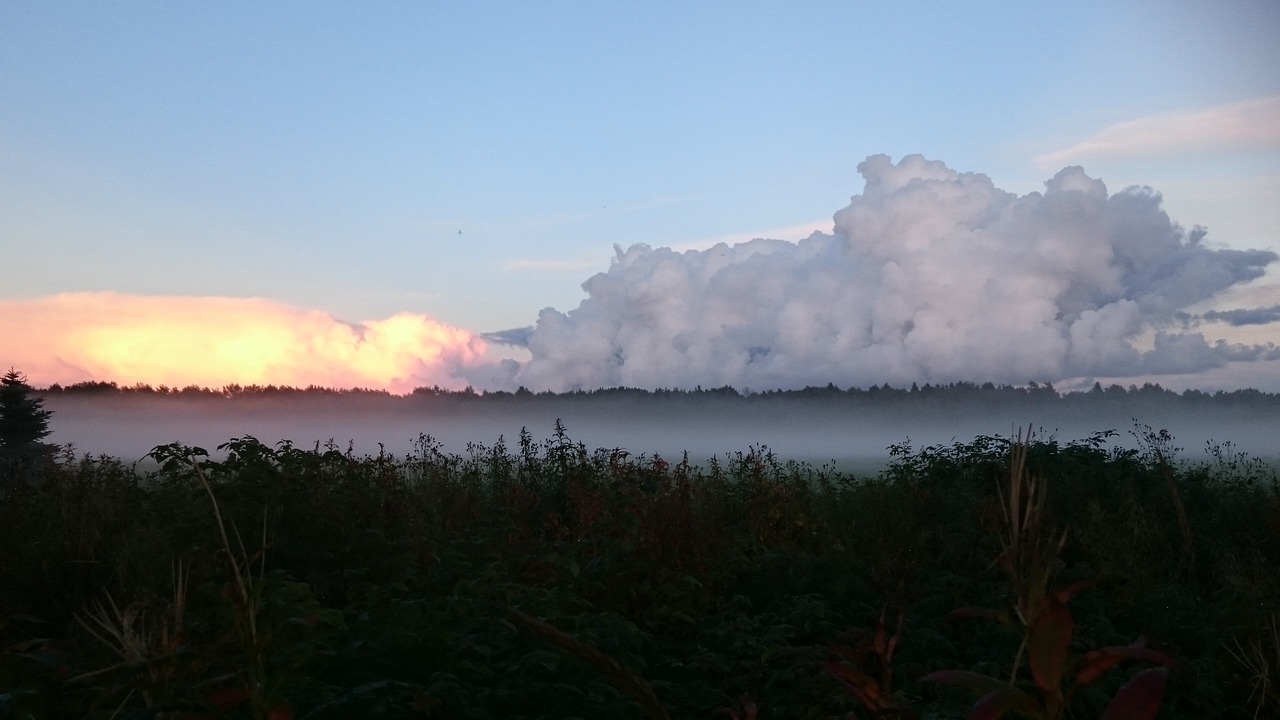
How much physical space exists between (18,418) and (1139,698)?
2787cm

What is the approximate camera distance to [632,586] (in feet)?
23.2

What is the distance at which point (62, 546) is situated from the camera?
851 cm

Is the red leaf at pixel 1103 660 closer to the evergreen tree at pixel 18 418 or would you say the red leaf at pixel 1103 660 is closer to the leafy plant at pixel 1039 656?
the leafy plant at pixel 1039 656

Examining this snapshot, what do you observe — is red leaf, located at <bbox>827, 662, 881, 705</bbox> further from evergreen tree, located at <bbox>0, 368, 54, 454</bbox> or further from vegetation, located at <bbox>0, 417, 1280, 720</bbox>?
evergreen tree, located at <bbox>0, 368, 54, 454</bbox>

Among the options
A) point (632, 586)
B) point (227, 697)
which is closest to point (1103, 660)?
point (227, 697)

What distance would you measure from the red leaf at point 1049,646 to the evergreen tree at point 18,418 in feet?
87.9

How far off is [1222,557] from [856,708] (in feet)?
19.1

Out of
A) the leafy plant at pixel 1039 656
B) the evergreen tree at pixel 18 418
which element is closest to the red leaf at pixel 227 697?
the leafy plant at pixel 1039 656

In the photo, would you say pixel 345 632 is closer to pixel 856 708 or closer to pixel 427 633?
pixel 427 633

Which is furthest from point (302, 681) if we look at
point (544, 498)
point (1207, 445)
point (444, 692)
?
point (1207, 445)

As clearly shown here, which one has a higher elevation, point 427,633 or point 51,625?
point 427,633

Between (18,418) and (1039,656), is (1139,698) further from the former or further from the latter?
(18,418)

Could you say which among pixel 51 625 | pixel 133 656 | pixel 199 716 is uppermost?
pixel 133 656

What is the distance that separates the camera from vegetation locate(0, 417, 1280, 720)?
2.05 metres
